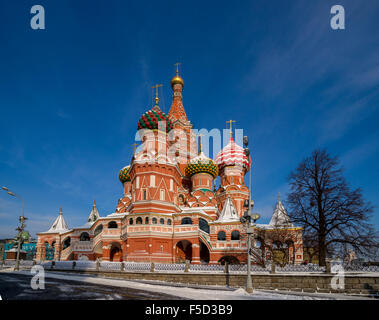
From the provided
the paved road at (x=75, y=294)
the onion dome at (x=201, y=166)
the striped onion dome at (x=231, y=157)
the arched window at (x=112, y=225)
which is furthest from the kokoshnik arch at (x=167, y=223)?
the paved road at (x=75, y=294)

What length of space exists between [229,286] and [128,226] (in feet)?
52.8

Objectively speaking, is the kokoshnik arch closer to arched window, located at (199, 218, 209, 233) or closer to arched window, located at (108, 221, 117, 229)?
arched window, located at (199, 218, 209, 233)

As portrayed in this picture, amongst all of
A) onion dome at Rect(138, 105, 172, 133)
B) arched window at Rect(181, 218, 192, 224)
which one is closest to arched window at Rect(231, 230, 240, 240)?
arched window at Rect(181, 218, 192, 224)

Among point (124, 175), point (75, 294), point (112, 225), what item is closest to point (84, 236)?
point (112, 225)

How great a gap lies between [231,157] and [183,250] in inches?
661

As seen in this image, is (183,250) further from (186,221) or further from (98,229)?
(98,229)

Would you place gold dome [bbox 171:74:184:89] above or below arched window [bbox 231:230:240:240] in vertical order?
above

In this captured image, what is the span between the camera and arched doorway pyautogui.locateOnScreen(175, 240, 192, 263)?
32.4 m

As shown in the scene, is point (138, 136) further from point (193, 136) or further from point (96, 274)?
point (96, 274)

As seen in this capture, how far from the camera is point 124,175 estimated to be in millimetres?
44812

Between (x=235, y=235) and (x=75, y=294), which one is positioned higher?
(x=235, y=235)

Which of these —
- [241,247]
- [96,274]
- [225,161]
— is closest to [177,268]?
[96,274]

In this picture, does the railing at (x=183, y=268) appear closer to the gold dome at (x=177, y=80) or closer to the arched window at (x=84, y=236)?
the arched window at (x=84, y=236)

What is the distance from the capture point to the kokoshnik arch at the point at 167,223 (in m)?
29.9
